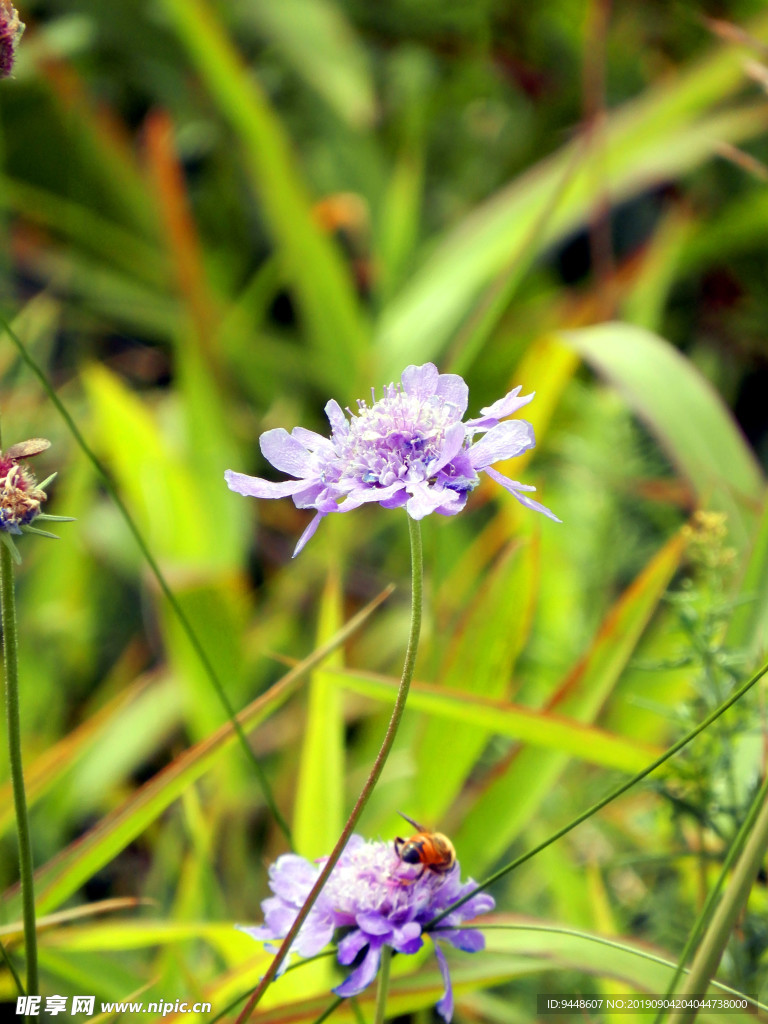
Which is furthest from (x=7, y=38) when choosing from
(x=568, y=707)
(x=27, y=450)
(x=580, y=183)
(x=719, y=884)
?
(x=580, y=183)

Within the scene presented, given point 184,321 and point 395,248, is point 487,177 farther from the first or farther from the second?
point 184,321

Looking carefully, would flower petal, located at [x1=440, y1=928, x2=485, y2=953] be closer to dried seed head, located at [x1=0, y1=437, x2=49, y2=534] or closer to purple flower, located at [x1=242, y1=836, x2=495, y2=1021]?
purple flower, located at [x1=242, y1=836, x2=495, y2=1021]

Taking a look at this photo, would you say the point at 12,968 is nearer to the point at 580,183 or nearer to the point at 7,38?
the point at 7,38

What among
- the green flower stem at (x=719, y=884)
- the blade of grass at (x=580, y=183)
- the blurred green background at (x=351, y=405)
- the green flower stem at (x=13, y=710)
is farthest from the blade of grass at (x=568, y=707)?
the blade of grass at (x=580, y=183)

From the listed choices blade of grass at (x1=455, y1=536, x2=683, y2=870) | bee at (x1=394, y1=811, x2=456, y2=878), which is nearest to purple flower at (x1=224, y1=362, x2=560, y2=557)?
bee at (x1=394, y1=811, x2=456, y2=878)

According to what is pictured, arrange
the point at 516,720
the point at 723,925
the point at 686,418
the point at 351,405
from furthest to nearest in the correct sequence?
1. the point at 351,405
2. the point at 686,418
3. the point at 516,720
4. the point at 723,925

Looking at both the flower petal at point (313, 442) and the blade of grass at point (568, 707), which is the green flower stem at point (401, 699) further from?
the blade of grass at point (568, 707)

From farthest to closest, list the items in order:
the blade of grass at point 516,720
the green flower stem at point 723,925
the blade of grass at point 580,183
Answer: the blade of grass at point 580,183 < the blade of grass at point 516,720 < the green flower stem at point 723,925
